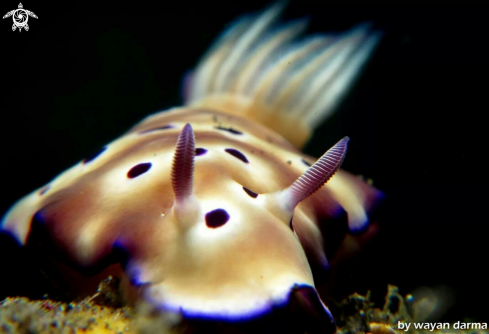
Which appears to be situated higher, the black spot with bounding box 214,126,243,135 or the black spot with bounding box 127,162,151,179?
the black spot with bounding box 127,162,151,179

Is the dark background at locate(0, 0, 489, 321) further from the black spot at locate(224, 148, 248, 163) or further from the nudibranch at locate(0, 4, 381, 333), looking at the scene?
the black spot at locate(224, 148, 248, 163)

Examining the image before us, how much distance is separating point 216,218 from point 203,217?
5cm

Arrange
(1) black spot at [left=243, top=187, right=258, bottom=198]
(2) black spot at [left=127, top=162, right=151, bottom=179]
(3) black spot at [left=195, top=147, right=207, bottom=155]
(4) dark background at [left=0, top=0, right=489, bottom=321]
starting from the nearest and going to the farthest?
(1) black spot at [left=243, top=187, right=258, bottom=198], (2) black spot at [left=127, top=162, right=151, bottom=179], (3) black spot at [left=195, top=147, right=207, bottom=155], (4) dark background at [left=0, top=0, right=489, bottom=321]

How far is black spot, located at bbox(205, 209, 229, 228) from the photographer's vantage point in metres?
1.54

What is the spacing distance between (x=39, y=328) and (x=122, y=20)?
582 cm

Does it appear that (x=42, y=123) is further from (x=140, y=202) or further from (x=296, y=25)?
(x=140, y=202)

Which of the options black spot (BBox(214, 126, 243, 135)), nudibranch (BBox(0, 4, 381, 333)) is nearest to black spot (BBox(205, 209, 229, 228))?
nudibranch (BBox(0, 4, 381, 333))

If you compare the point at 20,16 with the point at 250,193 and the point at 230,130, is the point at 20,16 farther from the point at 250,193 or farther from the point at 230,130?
the point at 250,193

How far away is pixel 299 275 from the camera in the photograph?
56.5 inches

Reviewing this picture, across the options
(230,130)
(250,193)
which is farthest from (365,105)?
(250,193)

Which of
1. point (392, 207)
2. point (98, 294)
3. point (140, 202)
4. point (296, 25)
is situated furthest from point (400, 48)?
point (98, 294)

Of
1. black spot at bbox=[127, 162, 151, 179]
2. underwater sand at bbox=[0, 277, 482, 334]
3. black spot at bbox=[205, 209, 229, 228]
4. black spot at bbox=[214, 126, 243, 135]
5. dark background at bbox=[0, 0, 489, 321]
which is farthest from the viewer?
dark background at bbox=[0, 0, 489, 321]

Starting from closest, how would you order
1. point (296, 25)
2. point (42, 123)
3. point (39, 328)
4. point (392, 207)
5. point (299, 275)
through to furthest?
point (39, 328) → point (299, 275) → point (392, 207) → point (296, 25) → point (42, 123)

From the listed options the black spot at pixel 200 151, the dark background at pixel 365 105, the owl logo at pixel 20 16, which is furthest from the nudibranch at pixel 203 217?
the owl logo at pixel 20 16
